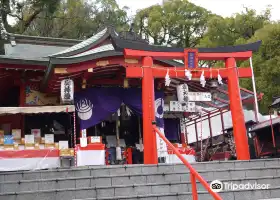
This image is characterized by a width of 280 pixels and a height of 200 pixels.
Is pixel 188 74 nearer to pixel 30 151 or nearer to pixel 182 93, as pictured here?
pixel 182 93

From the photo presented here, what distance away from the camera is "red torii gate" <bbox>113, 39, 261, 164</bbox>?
9.25 metres

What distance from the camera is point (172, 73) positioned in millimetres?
10289

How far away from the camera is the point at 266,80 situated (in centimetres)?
2088

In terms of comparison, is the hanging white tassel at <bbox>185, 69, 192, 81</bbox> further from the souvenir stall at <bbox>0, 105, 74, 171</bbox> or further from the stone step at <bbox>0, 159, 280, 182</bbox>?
the souvenir stall at <bbox>0, 105, 74, 171</bbox>

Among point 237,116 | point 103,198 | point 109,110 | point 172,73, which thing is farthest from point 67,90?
point 103,198

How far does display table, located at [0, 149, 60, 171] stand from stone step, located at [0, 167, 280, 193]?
12.6ft

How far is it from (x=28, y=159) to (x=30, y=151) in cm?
26

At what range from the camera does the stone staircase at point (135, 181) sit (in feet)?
21.5

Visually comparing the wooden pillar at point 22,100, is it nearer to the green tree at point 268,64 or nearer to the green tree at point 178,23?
the green tree at point 268,64

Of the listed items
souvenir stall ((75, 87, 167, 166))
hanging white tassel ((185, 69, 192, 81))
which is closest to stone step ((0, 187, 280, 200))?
hanging white tassel ((185, 69, 192, 81))

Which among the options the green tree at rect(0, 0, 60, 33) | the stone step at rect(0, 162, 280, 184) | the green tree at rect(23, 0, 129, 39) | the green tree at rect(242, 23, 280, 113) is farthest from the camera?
the green tree at rect(23, 0, 129, 39)

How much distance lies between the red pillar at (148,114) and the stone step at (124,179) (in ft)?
4.50

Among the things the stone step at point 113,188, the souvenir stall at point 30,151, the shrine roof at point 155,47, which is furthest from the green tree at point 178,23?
the stone step at point 113,188

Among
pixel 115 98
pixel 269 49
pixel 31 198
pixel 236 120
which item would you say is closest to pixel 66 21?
pixel 269 49
